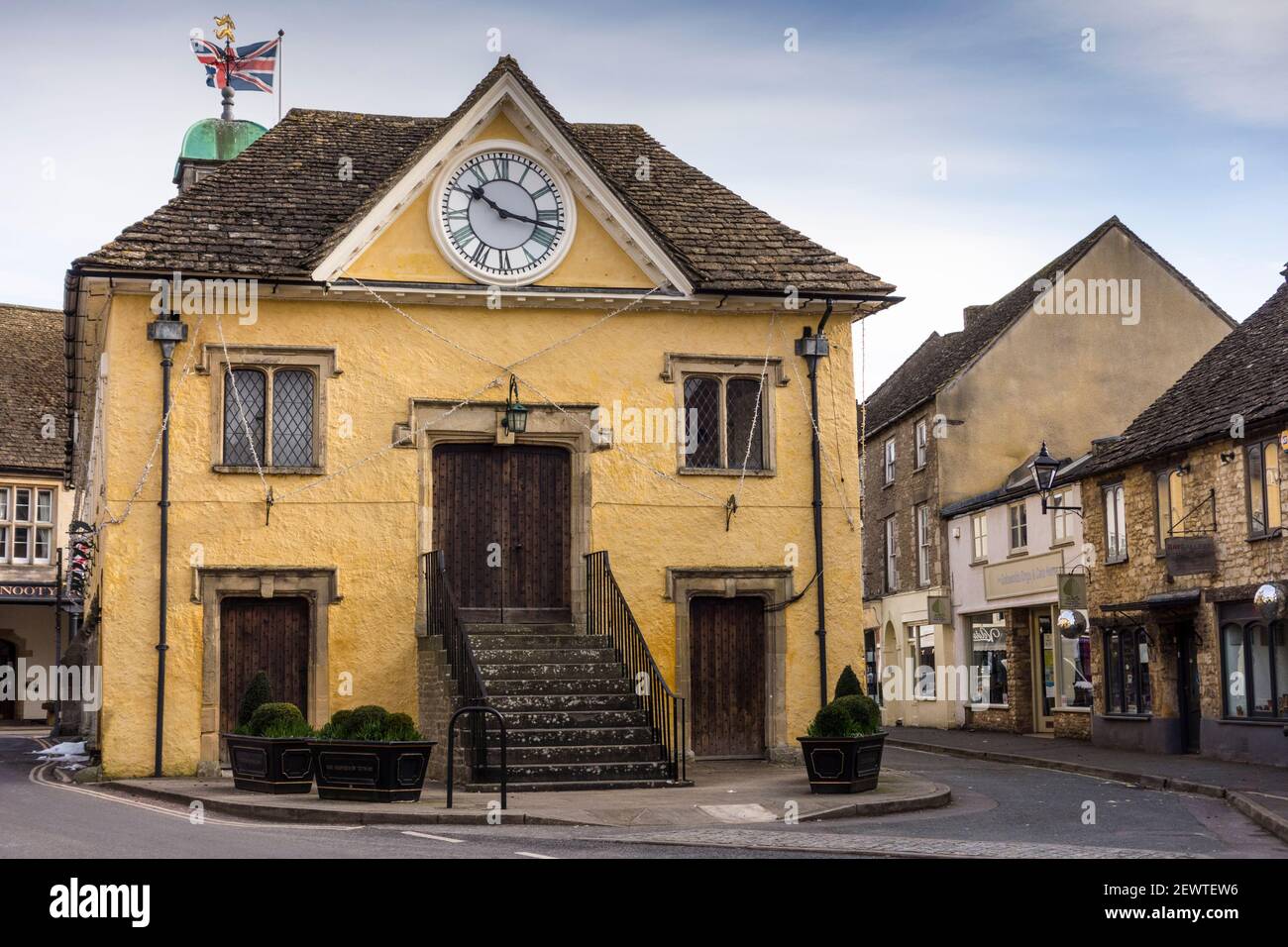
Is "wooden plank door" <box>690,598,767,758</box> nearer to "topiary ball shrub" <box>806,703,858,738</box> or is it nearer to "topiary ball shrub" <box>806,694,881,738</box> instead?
Result: "topiary ball shrub" <box>806,694,881,738</box>

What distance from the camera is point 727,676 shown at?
22828 millimetres

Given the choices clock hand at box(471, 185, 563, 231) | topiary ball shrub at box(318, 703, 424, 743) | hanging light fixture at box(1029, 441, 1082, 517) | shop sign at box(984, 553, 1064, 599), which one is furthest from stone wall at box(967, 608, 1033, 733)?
topiary ball shrub at box(318, 703, 424, 743)

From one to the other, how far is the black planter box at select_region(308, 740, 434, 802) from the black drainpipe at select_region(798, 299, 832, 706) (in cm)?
780

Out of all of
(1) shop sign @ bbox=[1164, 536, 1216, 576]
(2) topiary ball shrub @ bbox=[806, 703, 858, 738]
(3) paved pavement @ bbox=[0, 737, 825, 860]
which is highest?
(1) shop sign @ bbox=[1164, 536, 1216, 576]

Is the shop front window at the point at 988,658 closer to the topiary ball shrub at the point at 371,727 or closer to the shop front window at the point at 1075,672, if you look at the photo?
the shop front window at the point at 1075,672

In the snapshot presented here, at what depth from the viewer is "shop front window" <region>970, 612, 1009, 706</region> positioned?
3644 cm

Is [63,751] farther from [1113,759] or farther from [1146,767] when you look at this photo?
[1146,767]

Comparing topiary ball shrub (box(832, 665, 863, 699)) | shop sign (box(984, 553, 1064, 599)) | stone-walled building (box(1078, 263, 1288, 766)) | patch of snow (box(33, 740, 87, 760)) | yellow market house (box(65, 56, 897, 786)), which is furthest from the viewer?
shop sign (box(984, 553, 1064, 599))

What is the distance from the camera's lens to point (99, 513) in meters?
23.1

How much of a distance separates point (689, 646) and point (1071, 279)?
57.4ft

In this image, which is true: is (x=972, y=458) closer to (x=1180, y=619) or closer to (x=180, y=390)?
(x=1180, y=619)

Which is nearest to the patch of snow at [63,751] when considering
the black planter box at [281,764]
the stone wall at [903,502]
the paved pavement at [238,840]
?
the black planter box at [281,764]

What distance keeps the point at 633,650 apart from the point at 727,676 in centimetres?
236

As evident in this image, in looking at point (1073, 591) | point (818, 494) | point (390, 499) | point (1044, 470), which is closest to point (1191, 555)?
point (1073, 591)
